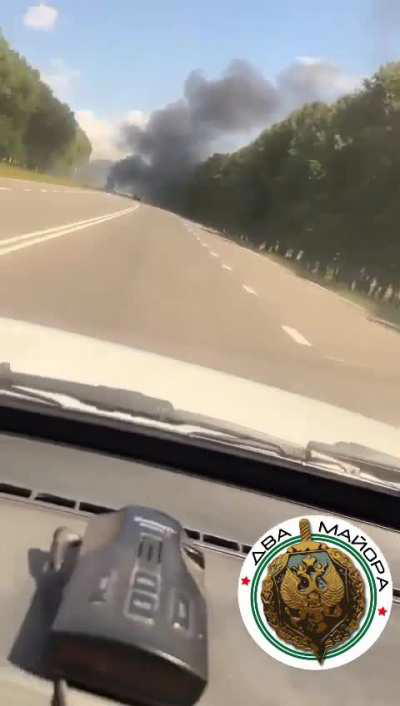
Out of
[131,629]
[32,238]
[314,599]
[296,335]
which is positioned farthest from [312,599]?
[32,238]

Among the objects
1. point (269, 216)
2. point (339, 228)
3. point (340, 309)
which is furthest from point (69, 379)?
point (269, 216)

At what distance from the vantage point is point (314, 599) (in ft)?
7.65

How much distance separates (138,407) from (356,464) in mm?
653

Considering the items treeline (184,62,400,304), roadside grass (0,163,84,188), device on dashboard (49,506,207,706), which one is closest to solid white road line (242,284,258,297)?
device on dashboard (49,506,207,706)

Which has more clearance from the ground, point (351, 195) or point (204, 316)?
point (351, 195)

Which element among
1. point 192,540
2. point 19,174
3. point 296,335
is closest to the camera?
point 192,540

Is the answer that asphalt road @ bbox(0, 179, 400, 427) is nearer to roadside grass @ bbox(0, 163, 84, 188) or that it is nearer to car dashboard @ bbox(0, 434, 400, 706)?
car dashboard @ bbox(0, 434, 400, 706)

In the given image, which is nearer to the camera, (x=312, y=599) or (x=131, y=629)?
(x=131, y=629)

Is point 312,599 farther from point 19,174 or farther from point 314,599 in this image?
point 19,174

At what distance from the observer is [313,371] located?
11.1 m

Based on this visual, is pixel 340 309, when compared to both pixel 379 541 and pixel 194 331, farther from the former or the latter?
pixel 379 541

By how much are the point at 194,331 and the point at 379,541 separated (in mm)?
10136

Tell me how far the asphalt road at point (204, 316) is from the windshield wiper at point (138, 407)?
5.64 metres

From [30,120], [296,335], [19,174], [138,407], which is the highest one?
[30,120]
